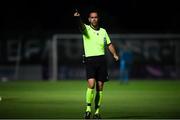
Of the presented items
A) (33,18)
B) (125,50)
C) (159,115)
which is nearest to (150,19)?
(33,18)

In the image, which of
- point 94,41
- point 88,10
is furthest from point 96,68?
point 88,10

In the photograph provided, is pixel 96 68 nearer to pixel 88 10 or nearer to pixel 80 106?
pixel 80 106

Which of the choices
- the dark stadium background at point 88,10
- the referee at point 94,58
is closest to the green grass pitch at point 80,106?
the referee at point 94,58

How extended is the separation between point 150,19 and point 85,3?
4.88 meters

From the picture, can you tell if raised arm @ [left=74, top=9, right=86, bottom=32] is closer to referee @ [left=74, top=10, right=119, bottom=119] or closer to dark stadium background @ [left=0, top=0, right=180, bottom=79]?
referee @ [left=74, top=10, right=119, bottom=119]

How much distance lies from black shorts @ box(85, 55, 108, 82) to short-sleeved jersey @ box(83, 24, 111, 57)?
0.12m

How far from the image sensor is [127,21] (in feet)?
169

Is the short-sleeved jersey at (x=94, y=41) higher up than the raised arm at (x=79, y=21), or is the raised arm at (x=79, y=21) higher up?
the raised arm at (x=79, y=21)

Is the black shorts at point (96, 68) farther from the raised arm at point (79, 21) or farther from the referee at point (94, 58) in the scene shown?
the raised arm at point (79, 21)

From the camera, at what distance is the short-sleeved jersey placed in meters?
15.8

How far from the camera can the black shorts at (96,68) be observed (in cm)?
1579

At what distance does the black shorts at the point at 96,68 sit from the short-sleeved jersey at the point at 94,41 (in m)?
0.12

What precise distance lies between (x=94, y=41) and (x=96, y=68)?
618 millimetres

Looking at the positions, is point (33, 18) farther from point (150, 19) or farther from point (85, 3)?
point (150, 19)
